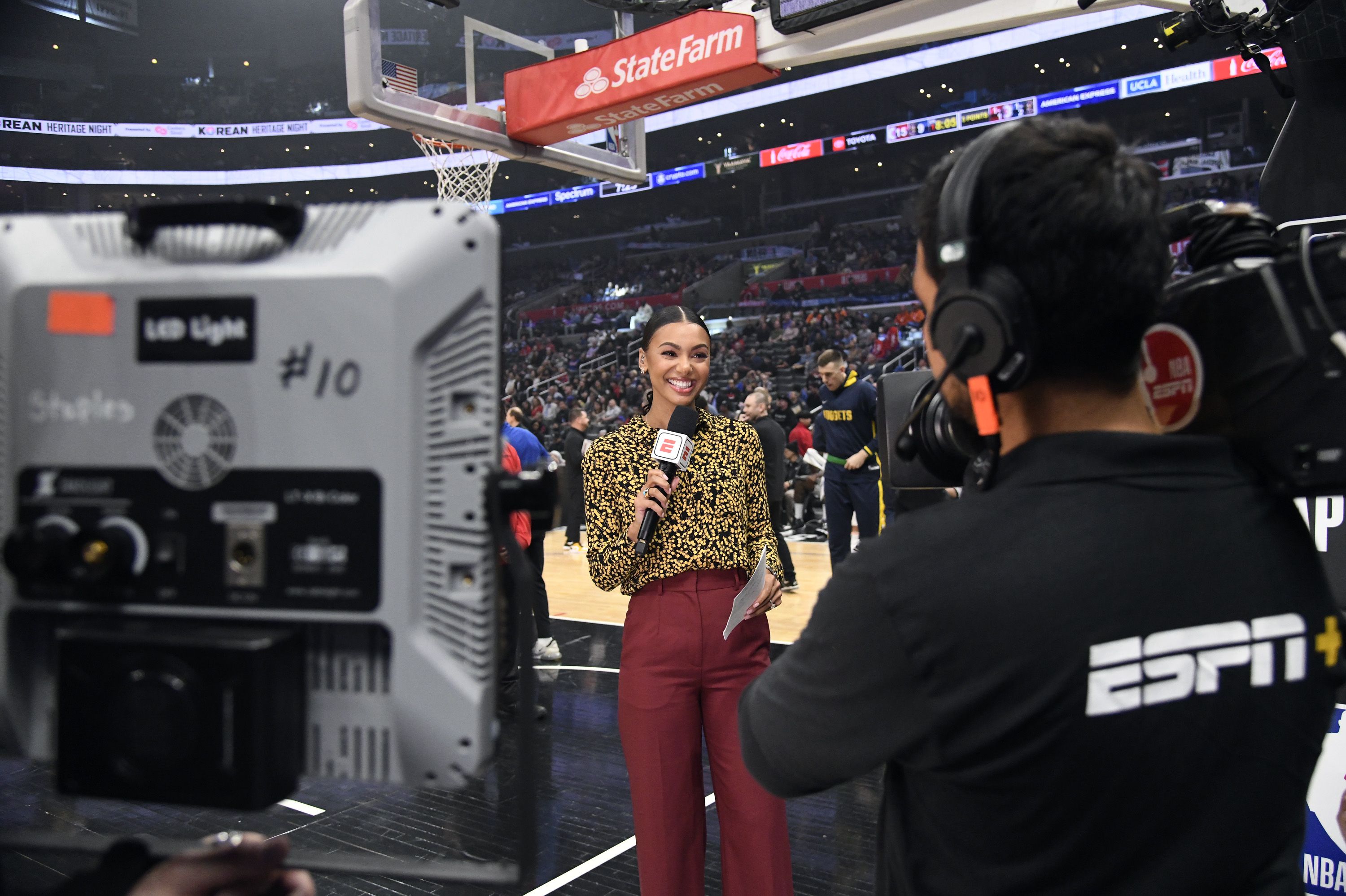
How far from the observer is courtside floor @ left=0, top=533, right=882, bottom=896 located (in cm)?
308

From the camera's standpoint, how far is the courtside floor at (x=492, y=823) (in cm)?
308

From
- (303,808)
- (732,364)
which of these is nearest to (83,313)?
(303,808)

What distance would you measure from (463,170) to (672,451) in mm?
6468

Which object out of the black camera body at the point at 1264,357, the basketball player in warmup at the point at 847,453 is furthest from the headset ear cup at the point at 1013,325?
the basketball player in warmup at the point at 847,453

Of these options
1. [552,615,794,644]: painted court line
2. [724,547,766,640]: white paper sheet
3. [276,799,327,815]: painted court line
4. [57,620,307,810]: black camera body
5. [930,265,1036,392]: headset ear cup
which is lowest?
[276,799,327,815]: painted court line

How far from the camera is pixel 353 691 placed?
0.81 m

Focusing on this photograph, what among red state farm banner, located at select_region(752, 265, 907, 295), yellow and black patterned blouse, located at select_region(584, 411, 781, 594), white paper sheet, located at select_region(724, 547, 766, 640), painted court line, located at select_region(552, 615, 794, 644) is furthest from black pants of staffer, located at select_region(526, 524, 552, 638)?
red state farm banner, located at select_region(752, 265, 907, 295)

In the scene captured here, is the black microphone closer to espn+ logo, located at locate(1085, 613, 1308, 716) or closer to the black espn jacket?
the black espn jacket

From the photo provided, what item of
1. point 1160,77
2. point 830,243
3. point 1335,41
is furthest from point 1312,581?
point 830,243

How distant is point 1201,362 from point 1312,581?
0.26 m

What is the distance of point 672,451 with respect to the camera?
2.31m

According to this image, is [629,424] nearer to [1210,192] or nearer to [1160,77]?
[1160,77]

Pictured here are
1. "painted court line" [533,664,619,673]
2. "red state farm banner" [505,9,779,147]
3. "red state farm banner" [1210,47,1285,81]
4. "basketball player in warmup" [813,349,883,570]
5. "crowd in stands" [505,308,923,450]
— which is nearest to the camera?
"red state farm banner" [505,9,779,147]

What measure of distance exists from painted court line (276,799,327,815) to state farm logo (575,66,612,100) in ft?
11.7
